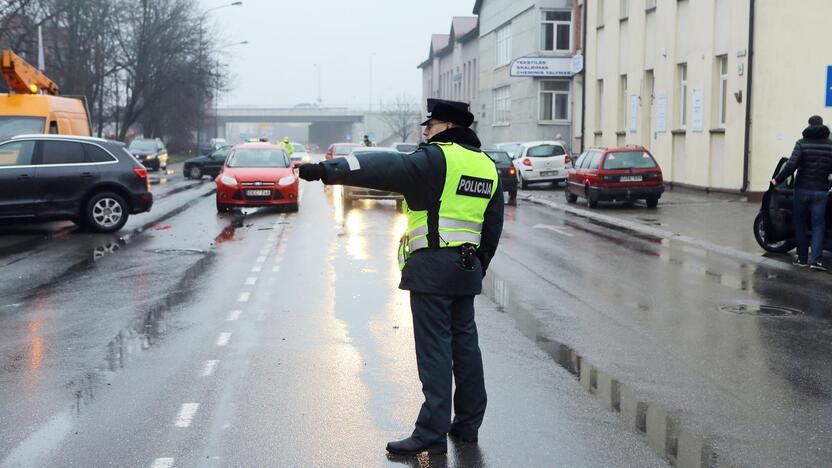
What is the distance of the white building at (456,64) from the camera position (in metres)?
73.5

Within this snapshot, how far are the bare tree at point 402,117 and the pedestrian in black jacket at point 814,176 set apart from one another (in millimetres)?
92934

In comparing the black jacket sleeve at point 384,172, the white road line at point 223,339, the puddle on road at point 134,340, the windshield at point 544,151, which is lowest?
the puddle on road at point 134,340

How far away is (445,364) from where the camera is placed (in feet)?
18.8

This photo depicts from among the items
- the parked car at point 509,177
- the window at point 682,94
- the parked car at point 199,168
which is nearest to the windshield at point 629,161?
the parked car at point 509,177

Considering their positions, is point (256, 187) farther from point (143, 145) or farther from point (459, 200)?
point (143, 145)

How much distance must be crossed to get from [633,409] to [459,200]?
1908 mm

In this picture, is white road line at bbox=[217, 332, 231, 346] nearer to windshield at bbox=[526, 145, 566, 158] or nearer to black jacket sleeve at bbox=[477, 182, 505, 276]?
black jacket sleeve at bbox=[477, 182, 505, 276]

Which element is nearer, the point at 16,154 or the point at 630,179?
the point at 16,154

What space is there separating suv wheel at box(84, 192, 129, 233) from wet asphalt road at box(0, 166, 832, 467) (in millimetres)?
2619

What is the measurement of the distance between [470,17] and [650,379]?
78.5m

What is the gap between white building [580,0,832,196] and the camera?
25547 millimetres

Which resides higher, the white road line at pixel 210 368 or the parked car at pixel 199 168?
the parked car at pixel 199 168

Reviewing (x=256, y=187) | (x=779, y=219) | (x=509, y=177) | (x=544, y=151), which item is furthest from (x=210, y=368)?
(x=544, y=151)

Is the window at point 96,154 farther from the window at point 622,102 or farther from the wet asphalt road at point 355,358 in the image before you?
the window at point 622,102
